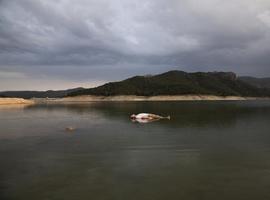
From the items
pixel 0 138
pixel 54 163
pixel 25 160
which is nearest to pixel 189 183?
pixel 54 163

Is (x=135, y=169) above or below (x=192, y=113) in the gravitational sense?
below

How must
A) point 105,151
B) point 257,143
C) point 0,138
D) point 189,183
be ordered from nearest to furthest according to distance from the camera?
point 189,183 → point 105,151 → point 257,143 → point 0,138

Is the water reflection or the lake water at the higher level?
the water reflection

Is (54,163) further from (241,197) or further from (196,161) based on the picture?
(241,197)

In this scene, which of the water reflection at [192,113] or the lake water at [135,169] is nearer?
the lake water at [135,169]

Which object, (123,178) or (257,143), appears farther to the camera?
(257,143)

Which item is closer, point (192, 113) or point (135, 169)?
point (135, 169)

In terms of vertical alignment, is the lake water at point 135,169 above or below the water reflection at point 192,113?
below

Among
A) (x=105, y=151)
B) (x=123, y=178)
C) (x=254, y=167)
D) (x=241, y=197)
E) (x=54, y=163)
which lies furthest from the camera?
(x=105, y=151)

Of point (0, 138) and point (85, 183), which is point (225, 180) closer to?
point (85, 183)

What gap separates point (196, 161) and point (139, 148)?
6.03 m

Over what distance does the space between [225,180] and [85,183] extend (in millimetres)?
6627

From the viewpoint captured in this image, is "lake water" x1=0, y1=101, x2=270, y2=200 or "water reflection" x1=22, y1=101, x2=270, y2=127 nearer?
"lake water" x1=0, y1=101, x2=270, y2=200

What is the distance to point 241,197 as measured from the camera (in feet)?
42.4
